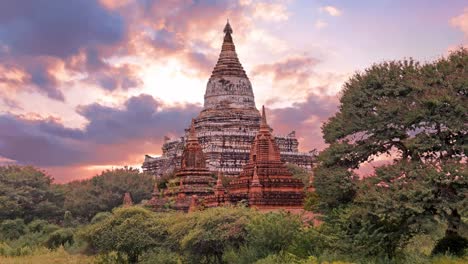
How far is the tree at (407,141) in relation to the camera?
20.0 meters

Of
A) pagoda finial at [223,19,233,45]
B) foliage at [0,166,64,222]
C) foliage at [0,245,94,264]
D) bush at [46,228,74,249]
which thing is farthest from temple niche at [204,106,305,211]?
pagoda finial at [223,19,233,45]

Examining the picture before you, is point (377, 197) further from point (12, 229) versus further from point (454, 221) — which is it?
point (12, 229)

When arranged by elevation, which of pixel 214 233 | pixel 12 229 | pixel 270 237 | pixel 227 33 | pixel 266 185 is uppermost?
pixel 227 33

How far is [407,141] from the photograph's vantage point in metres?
21.2

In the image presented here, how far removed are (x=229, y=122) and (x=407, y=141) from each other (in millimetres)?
47003

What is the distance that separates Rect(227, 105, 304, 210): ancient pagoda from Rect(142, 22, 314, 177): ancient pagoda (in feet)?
84.1

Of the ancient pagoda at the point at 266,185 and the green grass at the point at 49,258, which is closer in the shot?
the green grass at the point at 49,258

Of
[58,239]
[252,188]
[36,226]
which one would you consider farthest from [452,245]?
[36,226]

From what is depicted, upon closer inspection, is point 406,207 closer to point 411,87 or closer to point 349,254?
point 349,254

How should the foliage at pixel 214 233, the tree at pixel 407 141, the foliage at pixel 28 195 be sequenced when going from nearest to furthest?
the tree at pixel 407 141 < the foliage at pixel 214 233 < the foliage at pixel 28 195

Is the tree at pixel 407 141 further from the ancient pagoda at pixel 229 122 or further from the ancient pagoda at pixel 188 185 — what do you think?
the ancient pagoda at pixel 229 122

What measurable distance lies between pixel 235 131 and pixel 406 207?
47399 millimetres

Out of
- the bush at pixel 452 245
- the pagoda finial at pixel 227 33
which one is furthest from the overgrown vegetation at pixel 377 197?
the pagoda finial at pixel 227 33

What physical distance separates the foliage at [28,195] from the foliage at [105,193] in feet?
4.90
